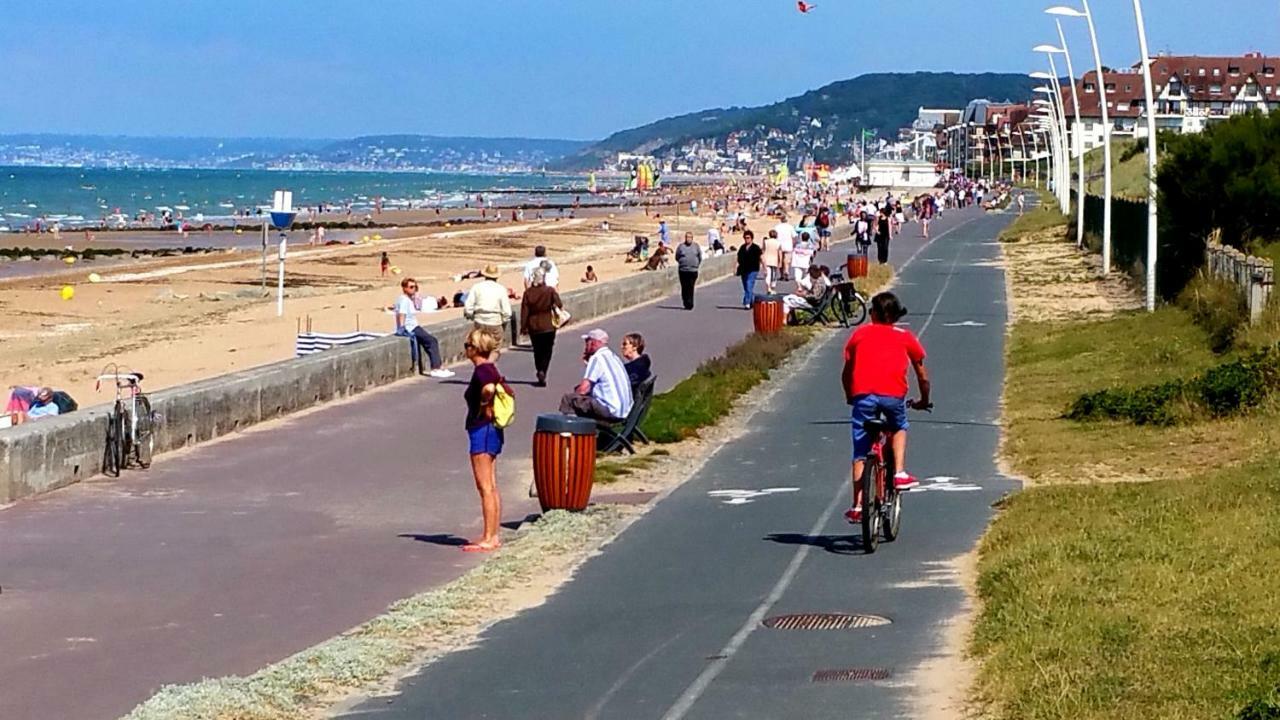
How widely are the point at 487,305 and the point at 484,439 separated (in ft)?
34.8

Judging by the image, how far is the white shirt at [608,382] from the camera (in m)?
16.6

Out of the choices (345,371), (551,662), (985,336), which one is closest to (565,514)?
(551,662)

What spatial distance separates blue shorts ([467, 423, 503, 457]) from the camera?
12484 mm

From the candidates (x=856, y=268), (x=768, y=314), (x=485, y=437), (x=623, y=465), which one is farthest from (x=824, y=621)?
(x=856, y=268)

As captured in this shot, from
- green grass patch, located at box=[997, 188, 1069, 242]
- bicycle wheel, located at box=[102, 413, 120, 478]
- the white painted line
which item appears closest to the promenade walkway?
bicycle wheel, located at box=[102, 413, 120, 478]

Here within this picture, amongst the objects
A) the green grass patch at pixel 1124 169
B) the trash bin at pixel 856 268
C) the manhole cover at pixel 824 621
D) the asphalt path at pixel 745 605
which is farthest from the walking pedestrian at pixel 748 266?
the green grass patch at pixel 1124 169

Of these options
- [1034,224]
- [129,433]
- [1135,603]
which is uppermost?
[1034,224]

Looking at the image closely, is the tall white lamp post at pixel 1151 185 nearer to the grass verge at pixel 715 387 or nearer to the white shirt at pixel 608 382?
the grass verge at pixel 715 387

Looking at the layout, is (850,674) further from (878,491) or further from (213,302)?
(213,302)

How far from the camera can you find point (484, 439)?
12.5 m

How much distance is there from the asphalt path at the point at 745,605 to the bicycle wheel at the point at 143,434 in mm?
4343

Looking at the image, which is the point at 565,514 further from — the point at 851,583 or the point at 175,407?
the point at 175,407

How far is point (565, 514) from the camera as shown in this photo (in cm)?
1307

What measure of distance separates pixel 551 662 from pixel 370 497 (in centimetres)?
603
